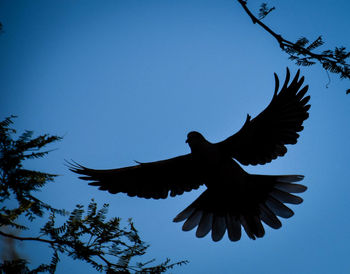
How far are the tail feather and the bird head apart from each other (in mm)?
742

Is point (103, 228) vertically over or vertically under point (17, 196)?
under

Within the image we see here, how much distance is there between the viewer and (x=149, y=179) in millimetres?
4297

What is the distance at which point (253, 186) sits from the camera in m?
4.17

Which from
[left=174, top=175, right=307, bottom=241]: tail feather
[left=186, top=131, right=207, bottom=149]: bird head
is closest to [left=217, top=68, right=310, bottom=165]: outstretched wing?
[left=186, top=131, right=207, bottom=149]: bird head

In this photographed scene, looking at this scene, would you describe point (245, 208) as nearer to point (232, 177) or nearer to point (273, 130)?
point (232, 177)

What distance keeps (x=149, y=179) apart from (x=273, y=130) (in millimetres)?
1755

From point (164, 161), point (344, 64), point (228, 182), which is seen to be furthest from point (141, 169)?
point (344, 64)

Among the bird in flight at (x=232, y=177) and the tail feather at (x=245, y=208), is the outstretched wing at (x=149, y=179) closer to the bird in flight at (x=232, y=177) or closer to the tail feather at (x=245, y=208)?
the bird in flight at (x=232, y=177)

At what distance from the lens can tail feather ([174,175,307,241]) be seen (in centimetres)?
408

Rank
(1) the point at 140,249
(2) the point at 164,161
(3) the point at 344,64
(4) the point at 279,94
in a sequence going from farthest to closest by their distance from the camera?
1. (2) the point at 164,161
2. (4) the point at 279,94
3. (3) the point at 344,64
4. (1) the point at 140,249

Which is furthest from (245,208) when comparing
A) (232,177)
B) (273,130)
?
(273,130)

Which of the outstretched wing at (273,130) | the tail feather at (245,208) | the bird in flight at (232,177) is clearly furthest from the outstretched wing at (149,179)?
the outstretched wing at (273,130)

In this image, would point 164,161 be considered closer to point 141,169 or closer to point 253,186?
point 141,169

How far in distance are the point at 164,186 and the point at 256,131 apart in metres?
1.45
